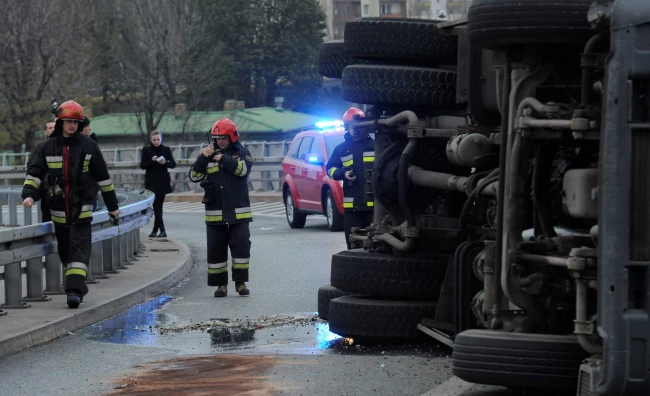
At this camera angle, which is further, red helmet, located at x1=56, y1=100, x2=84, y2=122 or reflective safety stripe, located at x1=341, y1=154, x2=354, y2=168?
reflective safety stripe, located at x1=341, y1=154, x2=354, y2=168

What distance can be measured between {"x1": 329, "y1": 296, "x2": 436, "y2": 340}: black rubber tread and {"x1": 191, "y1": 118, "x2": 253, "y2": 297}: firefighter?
170 inches

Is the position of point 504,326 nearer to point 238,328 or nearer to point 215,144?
point 238,328

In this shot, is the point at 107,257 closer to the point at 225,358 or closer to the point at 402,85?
the point at 225,358

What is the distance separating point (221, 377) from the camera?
8320 millimetres

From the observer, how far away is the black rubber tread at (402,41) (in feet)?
29.9

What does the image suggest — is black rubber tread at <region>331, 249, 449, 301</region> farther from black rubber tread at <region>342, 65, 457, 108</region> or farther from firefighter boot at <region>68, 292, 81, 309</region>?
firefighter boot at <region>68, 292, 81, 309</region>

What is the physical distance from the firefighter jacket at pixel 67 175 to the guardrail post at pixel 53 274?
0.73 metres

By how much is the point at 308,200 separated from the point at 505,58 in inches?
680

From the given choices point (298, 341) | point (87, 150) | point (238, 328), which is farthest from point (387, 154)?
point (87, 150)

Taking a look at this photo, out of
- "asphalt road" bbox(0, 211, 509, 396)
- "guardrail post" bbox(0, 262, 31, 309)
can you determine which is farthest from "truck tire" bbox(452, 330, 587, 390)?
"guardrail post" bbox(0, 262, 31, 309)

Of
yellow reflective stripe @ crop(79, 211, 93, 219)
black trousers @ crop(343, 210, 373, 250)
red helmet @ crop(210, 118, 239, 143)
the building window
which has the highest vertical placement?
the building window

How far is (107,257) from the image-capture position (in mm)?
15273

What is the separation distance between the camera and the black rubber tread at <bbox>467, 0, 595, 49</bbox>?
6219 mm

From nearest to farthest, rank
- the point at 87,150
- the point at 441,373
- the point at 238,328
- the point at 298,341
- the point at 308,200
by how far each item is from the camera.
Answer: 1. the point at 441,373
2. the point at 298,341
3. the point at 238,328
4. the point at 87,150
5. the point at 308,200
